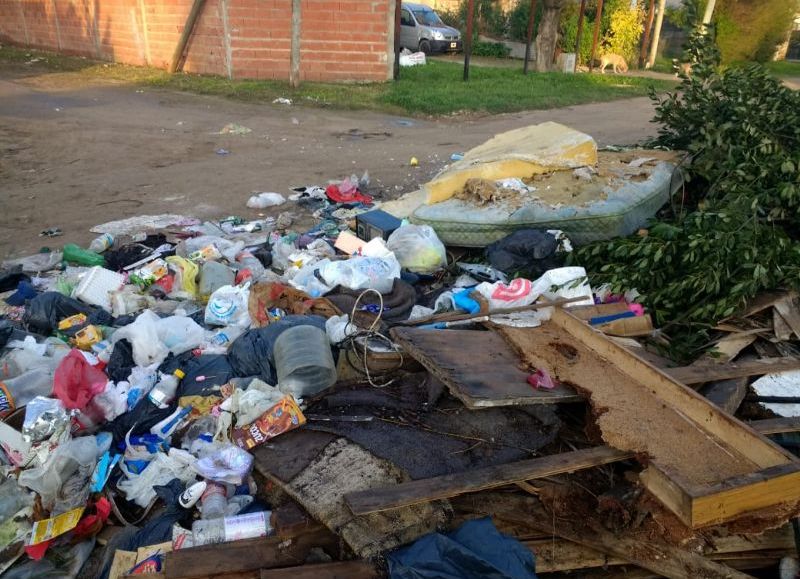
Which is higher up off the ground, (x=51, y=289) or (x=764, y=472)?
(x=764, y=472)

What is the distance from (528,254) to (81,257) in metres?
3.62

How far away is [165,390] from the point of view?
3227 mm

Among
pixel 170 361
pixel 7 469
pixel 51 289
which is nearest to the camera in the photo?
pixel 7 469

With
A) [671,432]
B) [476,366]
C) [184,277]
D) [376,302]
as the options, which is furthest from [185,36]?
[671,432]

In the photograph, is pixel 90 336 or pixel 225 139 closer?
pixel 90 336

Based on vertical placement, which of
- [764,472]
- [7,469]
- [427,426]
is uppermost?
[764,472]

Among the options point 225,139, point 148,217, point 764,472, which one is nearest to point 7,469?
point 764,472

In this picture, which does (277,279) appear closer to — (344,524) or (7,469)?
(7,469)

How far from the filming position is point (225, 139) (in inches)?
365

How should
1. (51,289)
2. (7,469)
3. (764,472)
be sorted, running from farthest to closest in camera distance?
1. (51,289)
2. (7,469)
3. (764,472)

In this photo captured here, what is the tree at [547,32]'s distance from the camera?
636 inches

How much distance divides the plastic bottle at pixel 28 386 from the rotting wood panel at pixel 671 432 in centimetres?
254

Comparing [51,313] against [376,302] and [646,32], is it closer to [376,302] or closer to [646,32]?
[376,302]

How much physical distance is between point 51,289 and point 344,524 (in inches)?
134
